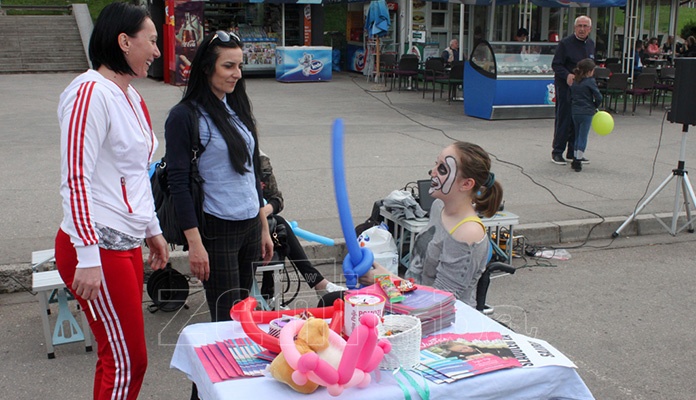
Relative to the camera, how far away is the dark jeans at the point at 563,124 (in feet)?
33.6

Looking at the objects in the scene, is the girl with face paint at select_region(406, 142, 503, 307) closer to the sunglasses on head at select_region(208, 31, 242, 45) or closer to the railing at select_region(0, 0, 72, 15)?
the sunglasses on head at select_region(208, 31, 242, 45)

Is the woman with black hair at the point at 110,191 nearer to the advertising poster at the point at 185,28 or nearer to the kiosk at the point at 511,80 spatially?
the kiosk at the point at 511,80

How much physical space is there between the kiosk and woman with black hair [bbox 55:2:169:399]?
471 inches

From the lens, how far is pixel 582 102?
9922 millimetres

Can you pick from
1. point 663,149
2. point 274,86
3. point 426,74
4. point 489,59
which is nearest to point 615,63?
point 426,74

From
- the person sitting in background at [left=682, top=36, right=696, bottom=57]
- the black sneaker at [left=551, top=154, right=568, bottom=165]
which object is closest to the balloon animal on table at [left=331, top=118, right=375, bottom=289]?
the black sneaker at [left=551, top=154, right=568, bottom=165]

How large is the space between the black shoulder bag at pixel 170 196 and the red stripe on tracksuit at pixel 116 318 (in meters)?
0.57

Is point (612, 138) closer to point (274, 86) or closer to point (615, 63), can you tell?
point (615, 63)

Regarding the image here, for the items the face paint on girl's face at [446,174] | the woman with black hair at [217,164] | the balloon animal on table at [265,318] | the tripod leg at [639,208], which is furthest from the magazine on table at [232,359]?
the tripod leg at [639,208]

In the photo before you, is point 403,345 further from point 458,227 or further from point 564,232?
point 564,232

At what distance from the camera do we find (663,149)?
1188 cm

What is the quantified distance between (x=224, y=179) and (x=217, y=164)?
0.26 ft

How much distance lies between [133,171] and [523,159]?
8653 millimetres

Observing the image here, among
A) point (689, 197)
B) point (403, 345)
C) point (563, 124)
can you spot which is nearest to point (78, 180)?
point (403, 345)
